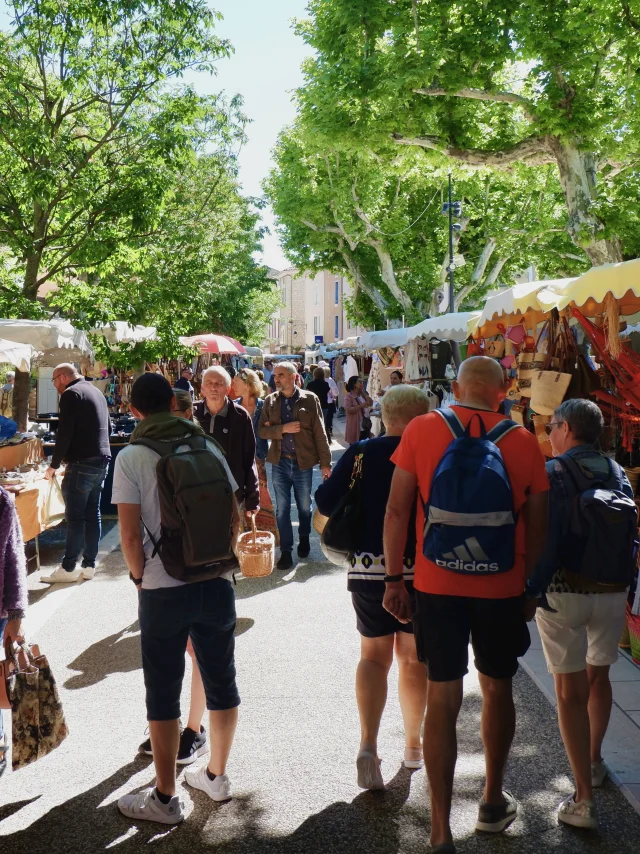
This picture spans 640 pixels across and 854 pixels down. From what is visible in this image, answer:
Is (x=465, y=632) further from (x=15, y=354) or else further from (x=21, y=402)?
(x=21, y=402)

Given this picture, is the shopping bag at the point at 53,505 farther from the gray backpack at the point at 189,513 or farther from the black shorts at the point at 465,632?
the black shorts at the point at 465,632

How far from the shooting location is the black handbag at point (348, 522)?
365 centimetres

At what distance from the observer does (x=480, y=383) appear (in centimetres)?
328

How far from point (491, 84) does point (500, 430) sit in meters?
10.2

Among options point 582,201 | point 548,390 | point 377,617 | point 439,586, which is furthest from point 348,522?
point 582,201

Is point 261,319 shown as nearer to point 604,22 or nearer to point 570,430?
point 604,22

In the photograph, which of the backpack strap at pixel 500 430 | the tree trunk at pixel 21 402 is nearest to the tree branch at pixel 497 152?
the tree trunk at pixel 21 402

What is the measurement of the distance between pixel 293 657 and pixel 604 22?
8677 millimetres

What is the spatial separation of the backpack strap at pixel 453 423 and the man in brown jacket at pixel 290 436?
14.5ft

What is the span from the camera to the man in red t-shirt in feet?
10.00

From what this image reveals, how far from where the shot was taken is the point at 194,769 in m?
3.80

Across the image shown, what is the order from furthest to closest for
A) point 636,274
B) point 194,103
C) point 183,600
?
1. point 194,103
2. point 636,274
3. point 183,600

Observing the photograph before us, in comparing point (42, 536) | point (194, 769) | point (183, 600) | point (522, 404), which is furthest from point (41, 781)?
point (42, 536)

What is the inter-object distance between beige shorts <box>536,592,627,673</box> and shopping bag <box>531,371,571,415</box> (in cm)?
279
